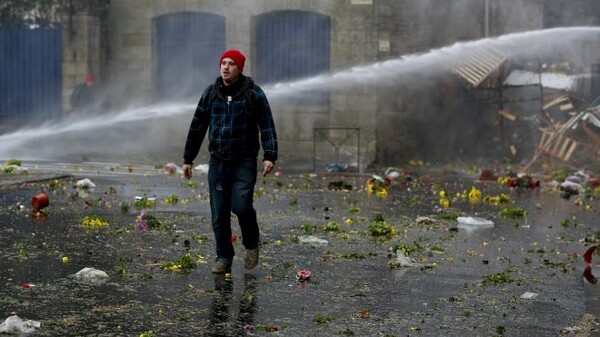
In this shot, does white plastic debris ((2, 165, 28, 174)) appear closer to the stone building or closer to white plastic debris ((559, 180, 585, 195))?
the stone building

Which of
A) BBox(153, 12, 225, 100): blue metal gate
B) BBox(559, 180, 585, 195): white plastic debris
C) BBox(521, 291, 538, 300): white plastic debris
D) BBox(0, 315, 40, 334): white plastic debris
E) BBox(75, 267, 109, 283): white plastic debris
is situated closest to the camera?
BBox(0, 315, 40, 334): white plastic debris

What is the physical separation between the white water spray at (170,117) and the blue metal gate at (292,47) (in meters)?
0.25

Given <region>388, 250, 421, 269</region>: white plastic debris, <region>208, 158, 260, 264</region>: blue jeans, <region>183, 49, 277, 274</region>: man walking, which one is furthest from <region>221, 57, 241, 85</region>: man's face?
<region>388, 250, 421, 269</region>: white plastic debris

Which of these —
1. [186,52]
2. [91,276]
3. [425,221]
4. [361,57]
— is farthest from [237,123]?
[186,52]

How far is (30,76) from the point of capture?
26547 millimetres

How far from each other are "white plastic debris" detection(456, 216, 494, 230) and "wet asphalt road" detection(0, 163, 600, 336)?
13 cm

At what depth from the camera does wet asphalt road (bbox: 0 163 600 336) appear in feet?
24.5

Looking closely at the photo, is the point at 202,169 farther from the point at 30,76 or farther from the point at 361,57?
the point at 30,76

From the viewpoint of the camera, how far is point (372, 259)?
1019cm

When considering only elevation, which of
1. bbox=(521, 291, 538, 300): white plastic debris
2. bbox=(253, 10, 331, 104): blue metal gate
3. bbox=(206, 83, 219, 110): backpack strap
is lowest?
bbox=(521, 291, 538, 300): white plastic debris

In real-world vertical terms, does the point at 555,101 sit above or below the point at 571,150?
above

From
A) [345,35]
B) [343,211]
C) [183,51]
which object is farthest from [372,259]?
[183,51]

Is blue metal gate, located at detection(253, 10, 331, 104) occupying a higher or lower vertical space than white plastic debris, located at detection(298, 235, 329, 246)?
higher

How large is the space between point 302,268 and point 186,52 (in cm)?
1577
